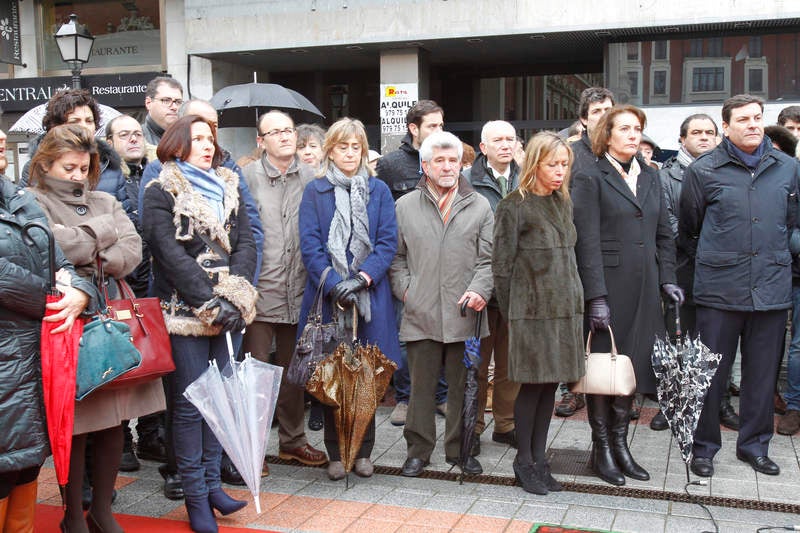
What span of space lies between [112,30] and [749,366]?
15.4 meters

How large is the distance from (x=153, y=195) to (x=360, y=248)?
1.36 meters

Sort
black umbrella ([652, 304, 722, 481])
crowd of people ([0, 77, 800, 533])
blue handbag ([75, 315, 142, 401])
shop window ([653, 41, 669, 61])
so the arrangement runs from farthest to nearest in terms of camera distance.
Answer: shop window ([653, 41, 669, 61]) → black umbrella ([652, 304, 722, 481]) → crowd of people ([0, 77, 800, 533]) → blue handbag ([75, 315, 142, 401])

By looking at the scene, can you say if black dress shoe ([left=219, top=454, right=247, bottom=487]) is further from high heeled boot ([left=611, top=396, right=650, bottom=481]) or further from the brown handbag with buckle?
high heeled boot ([left=611, top=396, right=650, bottom=481])

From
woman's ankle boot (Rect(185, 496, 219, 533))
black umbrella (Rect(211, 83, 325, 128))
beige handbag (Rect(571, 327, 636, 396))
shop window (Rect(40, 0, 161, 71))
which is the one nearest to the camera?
woman's ankle boot (Rect(185, 496, 219, 533))

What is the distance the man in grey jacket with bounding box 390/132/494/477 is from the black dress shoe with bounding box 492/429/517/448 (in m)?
0.63

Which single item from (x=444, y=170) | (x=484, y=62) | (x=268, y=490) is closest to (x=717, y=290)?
(x=444, y=170)

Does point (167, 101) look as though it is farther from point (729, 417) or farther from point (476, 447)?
point (729, 417)

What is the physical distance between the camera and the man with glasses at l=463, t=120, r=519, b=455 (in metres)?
5.77

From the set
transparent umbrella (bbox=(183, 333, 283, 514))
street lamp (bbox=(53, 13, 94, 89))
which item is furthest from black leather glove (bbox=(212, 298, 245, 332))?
street lamp (bbox=(53, 13, 94, 89))

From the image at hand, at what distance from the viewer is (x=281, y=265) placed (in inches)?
214

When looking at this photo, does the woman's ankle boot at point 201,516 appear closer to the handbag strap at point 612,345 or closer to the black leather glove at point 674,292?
the handbag strap at point 612,345

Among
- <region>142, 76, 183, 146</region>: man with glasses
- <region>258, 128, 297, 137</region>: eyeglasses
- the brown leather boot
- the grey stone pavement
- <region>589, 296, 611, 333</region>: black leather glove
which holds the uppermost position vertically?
<region>142, 76, 183, 146</region>: man with glasses

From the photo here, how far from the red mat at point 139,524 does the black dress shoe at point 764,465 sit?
312 centimetres

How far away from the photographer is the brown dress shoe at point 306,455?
18.0 ft
